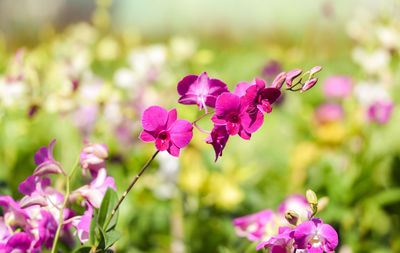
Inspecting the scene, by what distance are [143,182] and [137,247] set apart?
171mm

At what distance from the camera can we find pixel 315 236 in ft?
1.59

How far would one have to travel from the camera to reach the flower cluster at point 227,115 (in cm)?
48

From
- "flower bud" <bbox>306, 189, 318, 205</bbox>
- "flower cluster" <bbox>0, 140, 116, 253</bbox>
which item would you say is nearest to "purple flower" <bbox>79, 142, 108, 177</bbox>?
"flower cluster" <bbox>0, 140, 116, 253</bbox>

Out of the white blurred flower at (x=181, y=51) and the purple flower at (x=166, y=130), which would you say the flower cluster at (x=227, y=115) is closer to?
the purple flower at (x=166, y=130)

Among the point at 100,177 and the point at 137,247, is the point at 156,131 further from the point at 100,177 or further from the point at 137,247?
the point at 137,247

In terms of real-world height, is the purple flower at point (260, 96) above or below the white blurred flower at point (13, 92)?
above

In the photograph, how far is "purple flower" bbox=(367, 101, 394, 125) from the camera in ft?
4.55

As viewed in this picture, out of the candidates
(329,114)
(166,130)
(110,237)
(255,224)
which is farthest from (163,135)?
(329,114)

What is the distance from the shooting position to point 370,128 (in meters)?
1.49

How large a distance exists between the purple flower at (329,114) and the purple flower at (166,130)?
1.46 metres

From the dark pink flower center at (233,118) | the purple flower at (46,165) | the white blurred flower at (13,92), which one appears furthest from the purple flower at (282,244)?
the white blurred flower at (13,92)

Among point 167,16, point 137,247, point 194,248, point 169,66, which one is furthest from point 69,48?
point 167,16

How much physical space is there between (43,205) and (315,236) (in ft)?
0.90

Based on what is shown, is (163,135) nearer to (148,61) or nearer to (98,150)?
(98,150)
